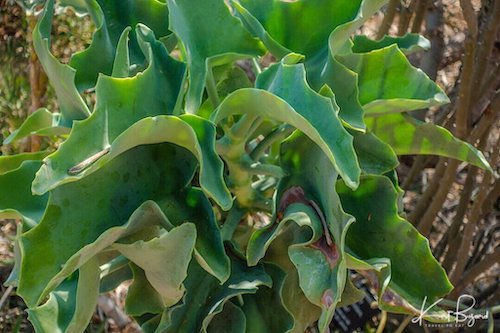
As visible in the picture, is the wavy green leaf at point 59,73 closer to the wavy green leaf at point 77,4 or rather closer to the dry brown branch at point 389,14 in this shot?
the wavy green leaf at point 77,4

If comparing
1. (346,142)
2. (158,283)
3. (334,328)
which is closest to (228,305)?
(158,283)

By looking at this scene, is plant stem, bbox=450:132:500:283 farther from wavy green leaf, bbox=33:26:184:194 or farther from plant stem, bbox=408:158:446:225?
wavy green leaf, bbox=33:26:184:194

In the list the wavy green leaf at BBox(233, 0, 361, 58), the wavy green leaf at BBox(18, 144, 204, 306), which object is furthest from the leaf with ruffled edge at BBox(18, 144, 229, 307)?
the wavy green leaf at BBox(233, 0, 361, 58)

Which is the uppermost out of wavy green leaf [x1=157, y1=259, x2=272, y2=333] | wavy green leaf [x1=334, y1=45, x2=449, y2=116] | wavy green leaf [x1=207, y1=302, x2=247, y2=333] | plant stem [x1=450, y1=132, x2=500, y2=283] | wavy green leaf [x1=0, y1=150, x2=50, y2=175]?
wavy green leaf [x1=334, y1=45, x2=449, y2=116]

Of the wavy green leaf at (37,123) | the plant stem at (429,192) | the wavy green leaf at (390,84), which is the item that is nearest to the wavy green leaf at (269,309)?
the wavy green leaf at (390,84)

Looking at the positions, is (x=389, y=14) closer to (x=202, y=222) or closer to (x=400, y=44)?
(x=400, y=44)

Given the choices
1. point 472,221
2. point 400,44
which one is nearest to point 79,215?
point 400,44
